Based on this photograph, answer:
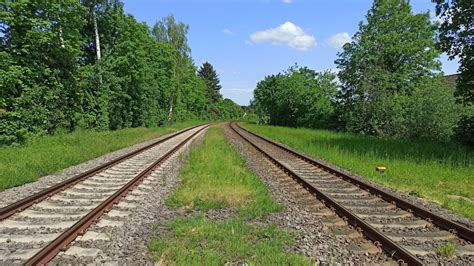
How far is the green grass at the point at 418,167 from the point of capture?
10820 millimetres

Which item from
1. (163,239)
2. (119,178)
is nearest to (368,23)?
(119,178)

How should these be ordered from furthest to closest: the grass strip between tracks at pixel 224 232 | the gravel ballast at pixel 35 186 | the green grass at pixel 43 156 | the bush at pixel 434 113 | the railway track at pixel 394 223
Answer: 1. the bush at pixel 434 113
2. the green grass at pixel 43 156
3. the gravel ballast at pixel 35 186
4. the railway track at pixel 394 223
5. the grass strip between tracks at pixel 224 232

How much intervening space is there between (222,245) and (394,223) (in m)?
3.44

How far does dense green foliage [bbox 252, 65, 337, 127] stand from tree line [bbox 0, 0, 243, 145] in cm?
1727

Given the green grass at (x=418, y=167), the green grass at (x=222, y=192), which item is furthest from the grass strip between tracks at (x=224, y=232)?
the green grass at (x=418, y=167)

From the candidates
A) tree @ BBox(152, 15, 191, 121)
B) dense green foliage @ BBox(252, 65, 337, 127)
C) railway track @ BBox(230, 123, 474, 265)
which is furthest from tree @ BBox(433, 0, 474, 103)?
tree @ BBox(152, 15, 191, 121)

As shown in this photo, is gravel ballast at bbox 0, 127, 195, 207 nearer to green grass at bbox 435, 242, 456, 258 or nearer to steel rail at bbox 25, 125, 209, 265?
steel rail at bbox 25, 125, 209, 265

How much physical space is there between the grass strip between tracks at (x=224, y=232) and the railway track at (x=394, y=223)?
1.28 meters

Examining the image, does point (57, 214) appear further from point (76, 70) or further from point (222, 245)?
point (76, 70)

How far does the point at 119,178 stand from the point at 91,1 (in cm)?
2419

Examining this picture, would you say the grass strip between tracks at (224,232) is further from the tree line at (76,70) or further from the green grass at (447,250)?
the tree line at (76,70)

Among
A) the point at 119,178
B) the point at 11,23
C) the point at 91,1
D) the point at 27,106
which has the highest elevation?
the point at 91,1

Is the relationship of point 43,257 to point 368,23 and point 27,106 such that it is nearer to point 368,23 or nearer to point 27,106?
point 27,106

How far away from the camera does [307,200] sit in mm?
9547
